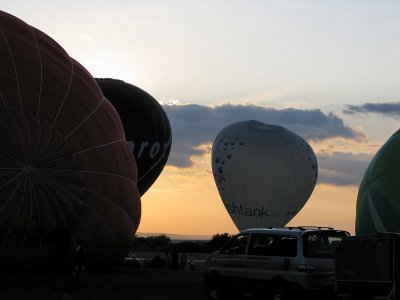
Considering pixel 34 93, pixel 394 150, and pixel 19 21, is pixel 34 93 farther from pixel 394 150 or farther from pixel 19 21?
pixel 394 150

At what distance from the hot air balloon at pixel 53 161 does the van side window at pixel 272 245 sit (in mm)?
5893

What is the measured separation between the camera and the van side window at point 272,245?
1474 cm

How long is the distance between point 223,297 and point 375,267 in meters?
4.51

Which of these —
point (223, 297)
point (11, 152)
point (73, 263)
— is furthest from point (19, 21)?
point (223, 297)

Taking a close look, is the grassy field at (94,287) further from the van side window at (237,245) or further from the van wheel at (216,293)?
the van side window at (237,245)

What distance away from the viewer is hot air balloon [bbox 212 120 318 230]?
141ft

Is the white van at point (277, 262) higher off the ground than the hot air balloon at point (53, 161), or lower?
lower

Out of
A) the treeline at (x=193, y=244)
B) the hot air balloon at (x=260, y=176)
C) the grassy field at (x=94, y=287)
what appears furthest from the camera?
the treeline at (x=193, y=244)

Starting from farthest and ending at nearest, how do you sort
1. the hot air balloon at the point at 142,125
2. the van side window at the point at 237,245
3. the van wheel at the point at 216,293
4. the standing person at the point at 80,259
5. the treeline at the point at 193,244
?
the treeline at the point at 193,244, the hot air balloon at the point at 142,125, the standing person at the point at 80,259, the van wheel at the point at 216,293, the van side window at the point at 237,245

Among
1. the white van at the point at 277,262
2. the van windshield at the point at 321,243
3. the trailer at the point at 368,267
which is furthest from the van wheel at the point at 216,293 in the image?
the trailer at the point at 368,267

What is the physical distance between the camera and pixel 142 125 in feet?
121

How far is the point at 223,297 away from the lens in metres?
16.3

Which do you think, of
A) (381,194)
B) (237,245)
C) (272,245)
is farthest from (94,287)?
(381,194)

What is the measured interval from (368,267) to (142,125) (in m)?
25.0
